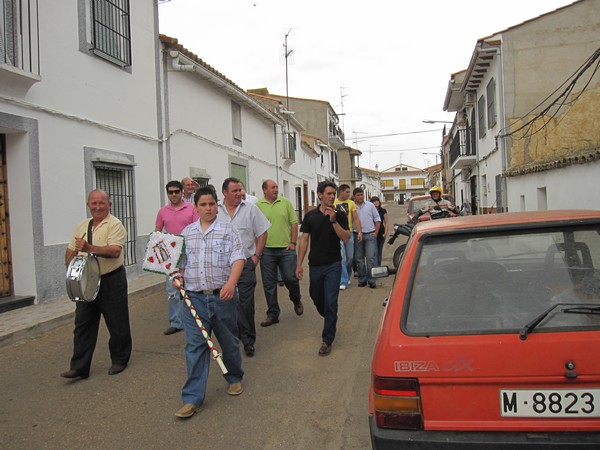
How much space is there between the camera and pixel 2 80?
6.12 metres

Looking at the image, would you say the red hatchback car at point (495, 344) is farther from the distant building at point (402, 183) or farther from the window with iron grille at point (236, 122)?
the distant building at point (402, 183)

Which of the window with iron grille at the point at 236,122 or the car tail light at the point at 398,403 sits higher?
the window with iron grille at the point at 236,122

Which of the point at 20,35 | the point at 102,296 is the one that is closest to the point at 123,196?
the point at 20,35

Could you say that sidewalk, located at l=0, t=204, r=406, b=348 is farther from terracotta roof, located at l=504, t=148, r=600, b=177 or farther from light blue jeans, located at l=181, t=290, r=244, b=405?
terracotta roof, located at l=504, t=148, r=600, b=177

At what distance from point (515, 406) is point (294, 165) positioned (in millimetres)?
22543

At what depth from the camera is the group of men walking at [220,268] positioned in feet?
→ 11.6

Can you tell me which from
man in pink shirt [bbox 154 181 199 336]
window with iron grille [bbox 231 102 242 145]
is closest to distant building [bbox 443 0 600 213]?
window with iron grille [bbox 231 102 242 145]

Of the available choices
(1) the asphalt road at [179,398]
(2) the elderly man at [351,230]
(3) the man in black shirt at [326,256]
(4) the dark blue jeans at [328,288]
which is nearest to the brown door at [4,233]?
(1) the asphalt road at [179,398]

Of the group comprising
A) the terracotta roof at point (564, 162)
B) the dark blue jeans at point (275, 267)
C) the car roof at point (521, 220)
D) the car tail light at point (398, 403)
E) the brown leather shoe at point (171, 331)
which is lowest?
the brown leather shoe at point (171, 331)

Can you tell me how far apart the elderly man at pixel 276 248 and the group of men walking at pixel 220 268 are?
0.04 feet

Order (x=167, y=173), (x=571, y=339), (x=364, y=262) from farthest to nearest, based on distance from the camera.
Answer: (x=167, y=173)
(x=364, y=262)
(x=571, y=339)

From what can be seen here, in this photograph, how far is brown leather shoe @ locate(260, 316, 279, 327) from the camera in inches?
230

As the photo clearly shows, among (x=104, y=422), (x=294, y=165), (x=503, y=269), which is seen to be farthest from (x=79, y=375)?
(x=294, y=165)

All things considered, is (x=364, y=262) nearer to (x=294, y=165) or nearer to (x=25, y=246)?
(x=25, y=246)
